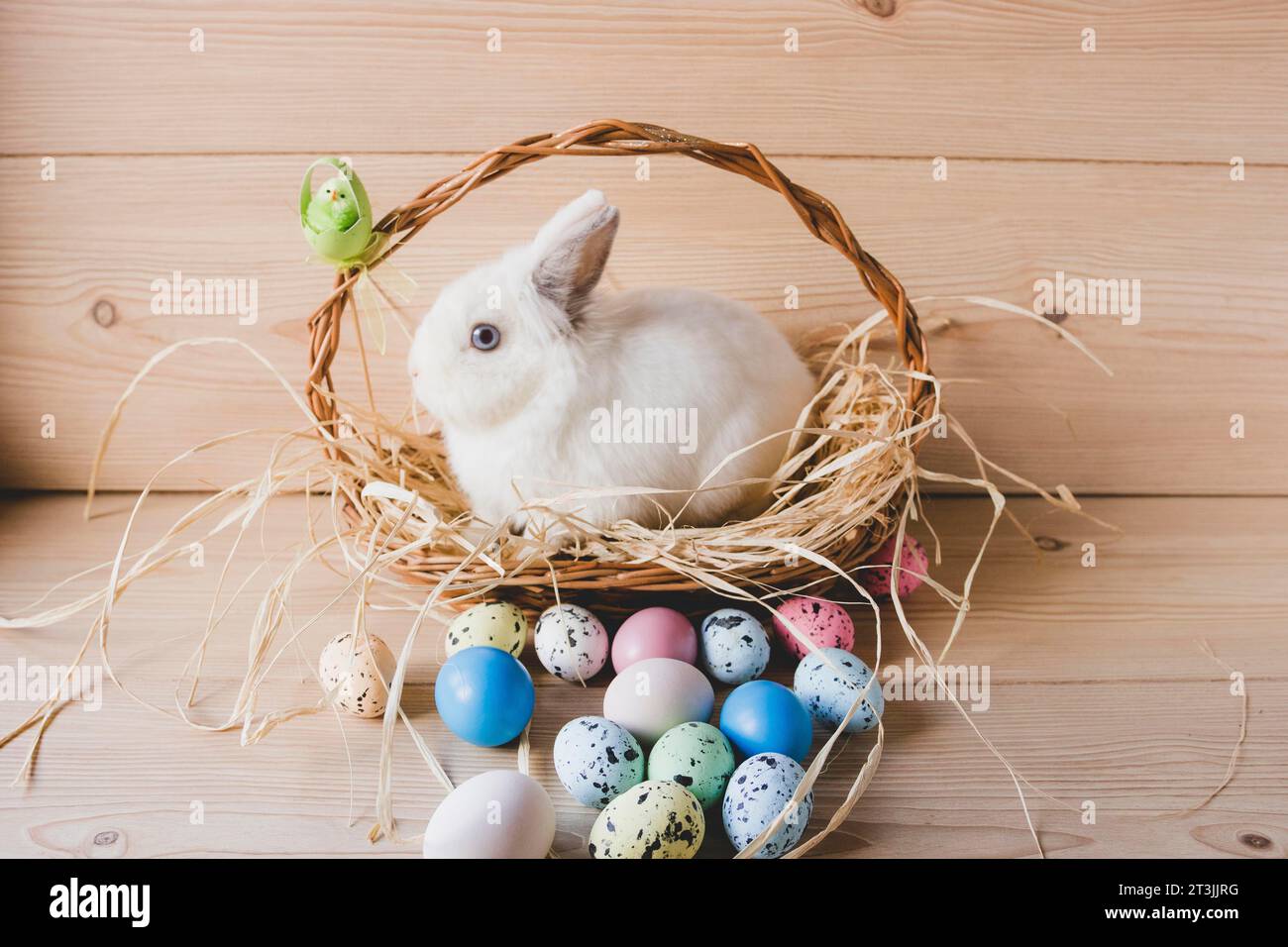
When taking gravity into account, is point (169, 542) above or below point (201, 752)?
above

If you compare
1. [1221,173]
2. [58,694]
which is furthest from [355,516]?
[1221,173]

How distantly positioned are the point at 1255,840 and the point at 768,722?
1.31 ft

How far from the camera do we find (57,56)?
128 centimetres

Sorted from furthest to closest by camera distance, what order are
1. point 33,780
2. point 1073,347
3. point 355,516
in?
point 1073,347 → point 355,516 → point 33,780

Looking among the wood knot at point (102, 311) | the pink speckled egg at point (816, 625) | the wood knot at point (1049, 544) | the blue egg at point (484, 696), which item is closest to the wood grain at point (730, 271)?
the wood knot at point (102, 311)

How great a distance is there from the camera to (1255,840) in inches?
29.1

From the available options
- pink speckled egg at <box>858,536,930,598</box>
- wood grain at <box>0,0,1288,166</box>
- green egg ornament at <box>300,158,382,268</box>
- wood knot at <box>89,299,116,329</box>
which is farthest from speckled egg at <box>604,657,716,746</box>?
wood knot at <box>89,299,116,329</box>

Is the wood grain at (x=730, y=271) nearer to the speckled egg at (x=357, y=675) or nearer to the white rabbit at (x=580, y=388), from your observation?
the white rabbit at (x=580, y=388)

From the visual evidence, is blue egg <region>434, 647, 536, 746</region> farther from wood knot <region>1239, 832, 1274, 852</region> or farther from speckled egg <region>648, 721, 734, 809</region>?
wood knot <region>1239, 832, 1274, 852</region>

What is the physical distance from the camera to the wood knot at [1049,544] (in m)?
1.25

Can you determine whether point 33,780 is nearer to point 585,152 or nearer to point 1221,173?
point 585,152

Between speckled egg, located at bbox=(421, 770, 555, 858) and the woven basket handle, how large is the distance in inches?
20.6

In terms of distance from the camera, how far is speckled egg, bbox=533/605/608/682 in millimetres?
917

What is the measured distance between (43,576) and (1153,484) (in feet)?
5.22
